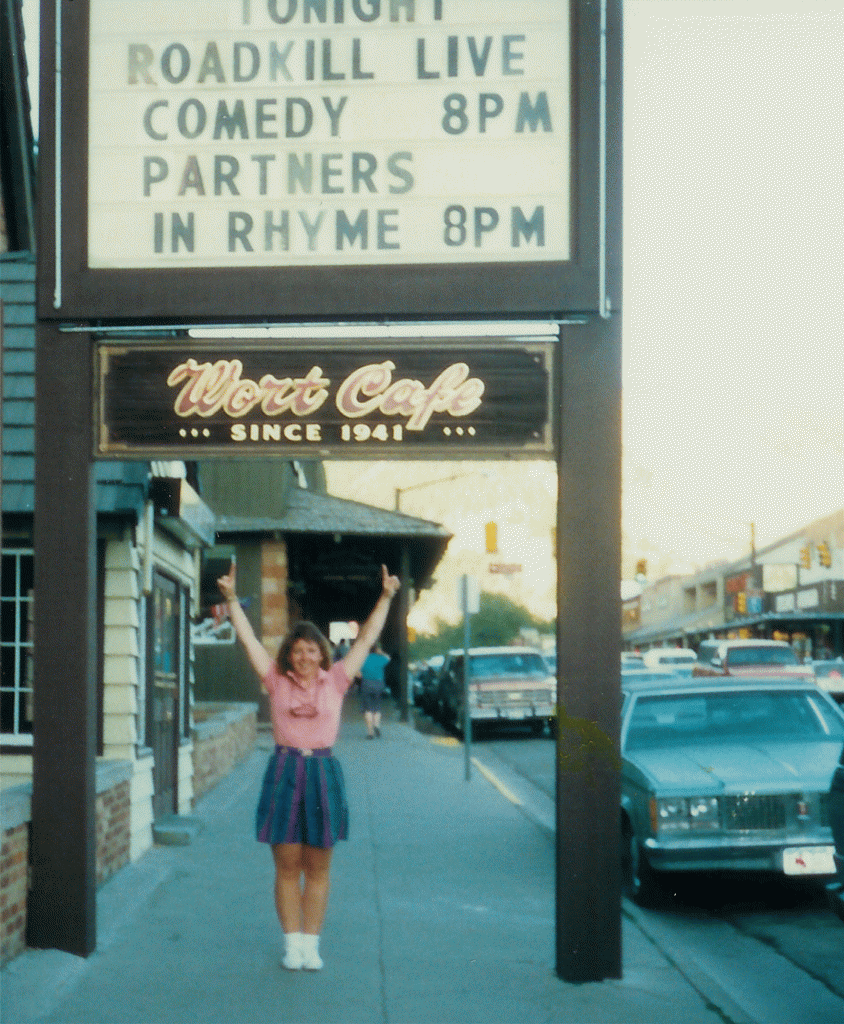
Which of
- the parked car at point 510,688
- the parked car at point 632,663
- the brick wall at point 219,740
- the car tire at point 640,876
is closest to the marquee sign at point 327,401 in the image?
the car tire at point 640,876

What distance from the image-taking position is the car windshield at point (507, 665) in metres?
28.7

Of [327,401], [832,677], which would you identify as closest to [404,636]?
[832,677]

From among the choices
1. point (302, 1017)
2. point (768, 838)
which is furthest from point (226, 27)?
point (768, 838)

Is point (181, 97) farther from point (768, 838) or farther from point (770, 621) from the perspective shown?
point (770, 621)

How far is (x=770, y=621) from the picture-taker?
60.6 metres

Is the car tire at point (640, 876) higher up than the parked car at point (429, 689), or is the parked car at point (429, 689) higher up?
the car tire at point (640, 876)

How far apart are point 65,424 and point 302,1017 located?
3029mm

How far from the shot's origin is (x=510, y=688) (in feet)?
92.0

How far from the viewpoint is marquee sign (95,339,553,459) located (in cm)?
709

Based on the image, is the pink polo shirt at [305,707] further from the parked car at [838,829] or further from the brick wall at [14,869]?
the parked car at [838,829]

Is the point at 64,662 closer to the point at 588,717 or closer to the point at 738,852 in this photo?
the point at 588,717

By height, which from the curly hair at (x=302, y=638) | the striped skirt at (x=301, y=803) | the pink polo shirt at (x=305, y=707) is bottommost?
the striped skirt at (x=301, y=803)

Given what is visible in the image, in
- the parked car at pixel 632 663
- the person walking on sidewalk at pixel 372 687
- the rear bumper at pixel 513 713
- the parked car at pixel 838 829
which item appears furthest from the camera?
the parked car at pixel 632 663

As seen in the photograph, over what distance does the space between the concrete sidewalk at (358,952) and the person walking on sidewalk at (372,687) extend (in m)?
11.9
